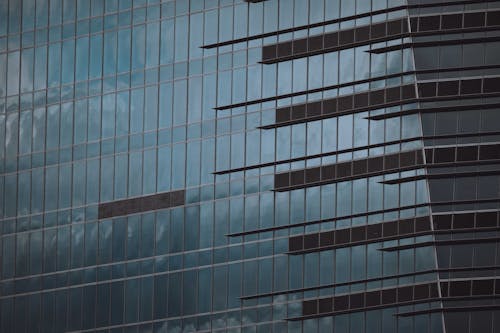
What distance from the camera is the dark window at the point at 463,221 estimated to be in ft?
340

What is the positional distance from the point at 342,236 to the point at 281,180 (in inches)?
234

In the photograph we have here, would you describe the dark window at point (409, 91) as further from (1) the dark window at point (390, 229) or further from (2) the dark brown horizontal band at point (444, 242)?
(2) the dark brown horizontal band at point (444, 242)

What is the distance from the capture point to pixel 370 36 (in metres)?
108

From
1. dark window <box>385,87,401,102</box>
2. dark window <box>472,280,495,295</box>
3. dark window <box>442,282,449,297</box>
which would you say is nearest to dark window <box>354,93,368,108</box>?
dark window <box>385,87,401,102</box>

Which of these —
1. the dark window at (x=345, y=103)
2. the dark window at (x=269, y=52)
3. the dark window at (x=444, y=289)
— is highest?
the dark window at (x=269, y=52)

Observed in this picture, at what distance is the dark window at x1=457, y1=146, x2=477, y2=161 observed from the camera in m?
104

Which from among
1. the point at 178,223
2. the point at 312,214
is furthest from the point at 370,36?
the point at 178,223

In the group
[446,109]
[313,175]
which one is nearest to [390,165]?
[446,109]

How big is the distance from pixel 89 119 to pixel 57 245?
28.8ft

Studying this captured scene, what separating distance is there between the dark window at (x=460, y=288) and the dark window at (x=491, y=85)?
35.8 ft

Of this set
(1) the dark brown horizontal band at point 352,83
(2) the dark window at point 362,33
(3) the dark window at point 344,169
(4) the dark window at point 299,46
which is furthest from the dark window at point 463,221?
(4) the dark window at point 299,46

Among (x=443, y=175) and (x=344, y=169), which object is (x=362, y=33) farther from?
(x=443, y=175)

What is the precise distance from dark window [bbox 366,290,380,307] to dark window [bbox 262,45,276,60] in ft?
53.5

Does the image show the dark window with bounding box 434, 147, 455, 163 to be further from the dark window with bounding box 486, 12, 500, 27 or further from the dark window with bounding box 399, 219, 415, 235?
the dark window with bounding box 486, 12, 500, 27
